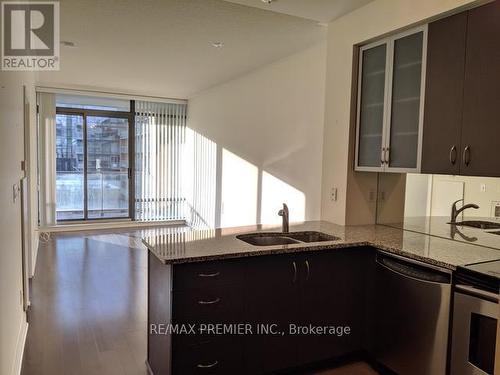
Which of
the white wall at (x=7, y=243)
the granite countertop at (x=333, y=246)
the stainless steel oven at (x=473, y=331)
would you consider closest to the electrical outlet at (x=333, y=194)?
the granite countertop at (x=333, y=246)

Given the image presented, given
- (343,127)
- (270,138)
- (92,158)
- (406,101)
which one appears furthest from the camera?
(92,158)

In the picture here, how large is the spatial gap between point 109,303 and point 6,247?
1837mm

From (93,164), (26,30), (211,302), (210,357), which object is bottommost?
(210,357)

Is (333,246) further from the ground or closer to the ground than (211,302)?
further from the ground

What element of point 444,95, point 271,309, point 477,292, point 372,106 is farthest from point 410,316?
point 372,106

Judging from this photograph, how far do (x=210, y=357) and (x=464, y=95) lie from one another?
2237mm

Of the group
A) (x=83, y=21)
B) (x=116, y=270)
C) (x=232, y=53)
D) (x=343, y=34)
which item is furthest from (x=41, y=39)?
(x=343, y=34)

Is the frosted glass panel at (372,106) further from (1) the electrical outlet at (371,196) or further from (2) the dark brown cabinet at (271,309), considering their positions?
(2) the dark brown cabinet at (271,309)

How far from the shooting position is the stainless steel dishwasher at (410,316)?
7.02 feet

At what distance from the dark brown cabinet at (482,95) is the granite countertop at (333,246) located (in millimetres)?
513

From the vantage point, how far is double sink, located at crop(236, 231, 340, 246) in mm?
2823

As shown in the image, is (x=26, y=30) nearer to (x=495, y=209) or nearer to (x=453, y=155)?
(x=453, y=155)

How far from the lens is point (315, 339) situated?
258 cm

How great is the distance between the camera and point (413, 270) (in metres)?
2.31
